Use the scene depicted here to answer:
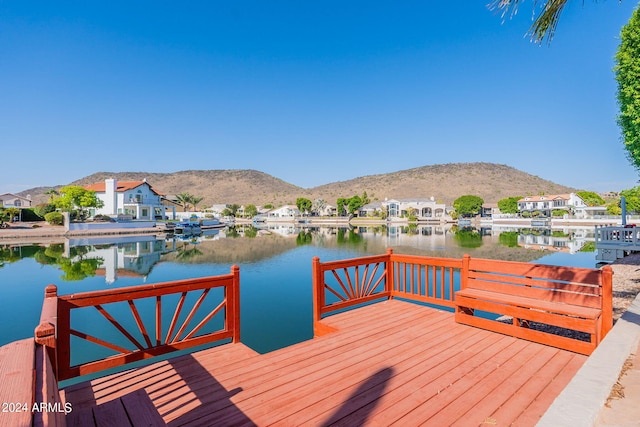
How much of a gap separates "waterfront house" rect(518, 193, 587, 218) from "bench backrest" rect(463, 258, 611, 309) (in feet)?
239

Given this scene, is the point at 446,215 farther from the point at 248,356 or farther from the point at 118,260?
the point at 248,356

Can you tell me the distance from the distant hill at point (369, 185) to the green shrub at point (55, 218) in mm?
70706

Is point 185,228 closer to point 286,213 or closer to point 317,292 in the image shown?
point 317,292

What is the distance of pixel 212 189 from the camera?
12325 cm

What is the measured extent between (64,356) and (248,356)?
1.84m

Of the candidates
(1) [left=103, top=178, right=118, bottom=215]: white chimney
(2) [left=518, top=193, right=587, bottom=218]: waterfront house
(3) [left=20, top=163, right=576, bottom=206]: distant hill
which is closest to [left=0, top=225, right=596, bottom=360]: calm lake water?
(1) [left=103, top=178, right=118, bottom=215]: white chimney

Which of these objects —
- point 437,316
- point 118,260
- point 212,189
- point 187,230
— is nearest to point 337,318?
point 437,316

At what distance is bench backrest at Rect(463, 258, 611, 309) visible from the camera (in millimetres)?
4109

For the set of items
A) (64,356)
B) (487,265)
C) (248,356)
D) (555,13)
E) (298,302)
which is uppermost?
(555,13)

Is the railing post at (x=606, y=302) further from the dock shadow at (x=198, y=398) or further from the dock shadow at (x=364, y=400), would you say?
the dock shadow at (x=198, y=398)

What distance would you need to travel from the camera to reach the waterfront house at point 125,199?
49.4 m

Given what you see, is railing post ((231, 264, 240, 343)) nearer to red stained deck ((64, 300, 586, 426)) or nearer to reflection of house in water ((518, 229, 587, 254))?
red stained deck ((64, 300, 586, 426))

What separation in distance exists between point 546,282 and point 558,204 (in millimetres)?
77676

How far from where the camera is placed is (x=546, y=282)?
452 centimetres
